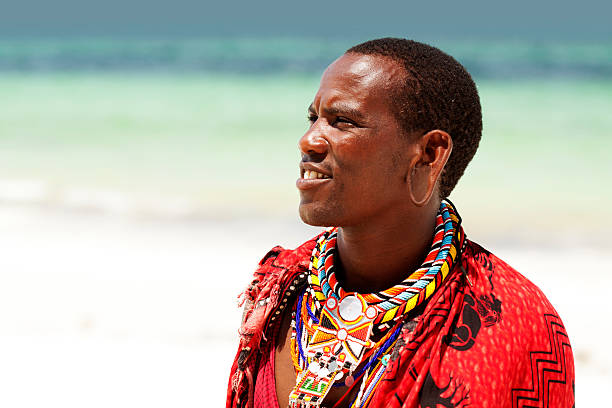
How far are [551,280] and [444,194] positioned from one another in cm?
426

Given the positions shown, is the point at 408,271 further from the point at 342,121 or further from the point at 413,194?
the point at 342,121

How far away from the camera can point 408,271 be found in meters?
2.04

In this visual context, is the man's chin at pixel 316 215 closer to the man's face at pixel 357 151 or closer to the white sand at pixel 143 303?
the man's face at pixel 357 151

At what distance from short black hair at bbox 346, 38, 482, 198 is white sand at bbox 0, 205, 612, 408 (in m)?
2.92

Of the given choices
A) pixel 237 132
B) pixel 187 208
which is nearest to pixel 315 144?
pixel 187 208

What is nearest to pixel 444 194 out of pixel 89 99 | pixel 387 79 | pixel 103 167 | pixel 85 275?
pixel 387 79

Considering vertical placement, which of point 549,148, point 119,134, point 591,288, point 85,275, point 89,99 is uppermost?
point 89,99

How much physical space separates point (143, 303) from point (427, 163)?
164 inches

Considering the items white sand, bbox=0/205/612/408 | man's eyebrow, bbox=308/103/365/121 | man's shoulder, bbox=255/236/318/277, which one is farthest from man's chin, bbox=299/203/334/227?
white sand, bbox=0/205/612/408

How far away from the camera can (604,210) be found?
7977mm

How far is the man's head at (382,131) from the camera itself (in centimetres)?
190

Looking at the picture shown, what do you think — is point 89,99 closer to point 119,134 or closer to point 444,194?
point 119,134

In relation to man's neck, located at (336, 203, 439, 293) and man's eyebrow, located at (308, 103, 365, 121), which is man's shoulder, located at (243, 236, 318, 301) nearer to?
man's neck, located at (336, 203, 439, 293)

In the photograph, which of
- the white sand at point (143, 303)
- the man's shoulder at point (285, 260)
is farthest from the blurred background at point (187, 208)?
the man's shoulder at point (285, 260)
